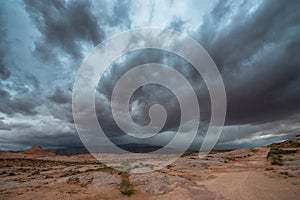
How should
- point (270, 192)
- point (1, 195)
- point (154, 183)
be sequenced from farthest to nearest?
point (154, 183) → point (1, 195) → point (270, 192)

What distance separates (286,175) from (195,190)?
9.74 meters

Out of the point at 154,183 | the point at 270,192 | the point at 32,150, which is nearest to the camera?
the point at 270,192

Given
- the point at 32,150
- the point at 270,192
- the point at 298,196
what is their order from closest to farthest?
the point at 298,196 → the point at 270,192 → the point at 32,150

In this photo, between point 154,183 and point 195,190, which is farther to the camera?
point 154,183

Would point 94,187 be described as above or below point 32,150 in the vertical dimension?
below

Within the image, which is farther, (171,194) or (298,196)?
(171,194)

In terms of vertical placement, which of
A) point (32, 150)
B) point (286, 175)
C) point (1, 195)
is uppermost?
point (32, 150)

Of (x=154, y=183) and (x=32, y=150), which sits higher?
(x=32, y=150)

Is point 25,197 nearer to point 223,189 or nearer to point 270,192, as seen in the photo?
point 223,189

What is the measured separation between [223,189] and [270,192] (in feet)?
11.6

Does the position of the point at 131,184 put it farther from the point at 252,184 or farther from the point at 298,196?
the point at 298,196

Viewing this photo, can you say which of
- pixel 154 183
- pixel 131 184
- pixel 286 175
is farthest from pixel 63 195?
pixel 286 175

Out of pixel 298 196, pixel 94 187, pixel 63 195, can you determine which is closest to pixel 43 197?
pixel 63 195

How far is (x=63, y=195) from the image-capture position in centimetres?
1586
